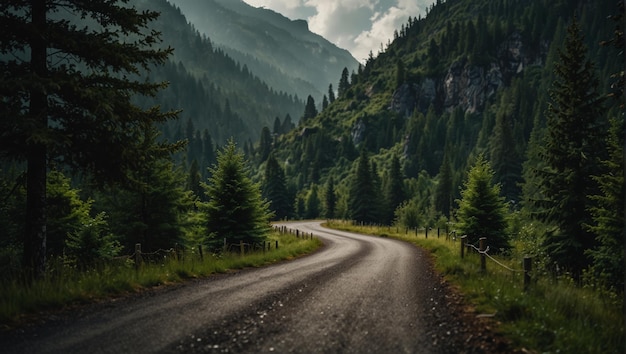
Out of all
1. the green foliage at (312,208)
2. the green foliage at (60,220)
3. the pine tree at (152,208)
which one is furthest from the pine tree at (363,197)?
the green foliage at (60,220)

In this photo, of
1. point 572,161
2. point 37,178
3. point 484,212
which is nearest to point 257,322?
point 37,178

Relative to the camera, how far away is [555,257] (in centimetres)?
1775

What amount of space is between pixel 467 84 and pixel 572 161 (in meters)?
172

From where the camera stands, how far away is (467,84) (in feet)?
565

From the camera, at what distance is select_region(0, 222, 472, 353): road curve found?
5.89m

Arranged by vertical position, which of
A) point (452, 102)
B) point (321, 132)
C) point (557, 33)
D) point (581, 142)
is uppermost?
point (557, 33)

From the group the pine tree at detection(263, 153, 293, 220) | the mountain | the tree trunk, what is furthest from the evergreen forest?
the mountain

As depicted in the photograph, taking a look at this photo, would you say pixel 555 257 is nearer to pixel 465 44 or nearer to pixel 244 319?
pixel 244 319

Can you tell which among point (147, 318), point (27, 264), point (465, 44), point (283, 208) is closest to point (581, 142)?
point (147, 318)

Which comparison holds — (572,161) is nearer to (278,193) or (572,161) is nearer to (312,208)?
(278,193)

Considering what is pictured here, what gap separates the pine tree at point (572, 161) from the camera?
56.7 feet

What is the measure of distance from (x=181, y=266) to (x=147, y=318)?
A: 17.6 feet

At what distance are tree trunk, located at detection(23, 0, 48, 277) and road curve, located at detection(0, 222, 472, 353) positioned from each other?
2892mm

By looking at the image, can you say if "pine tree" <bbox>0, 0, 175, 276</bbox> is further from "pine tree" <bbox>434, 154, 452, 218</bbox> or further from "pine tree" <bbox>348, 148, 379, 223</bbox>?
"pine tree" <bbox>434, 154, 452, 218</bbox>
